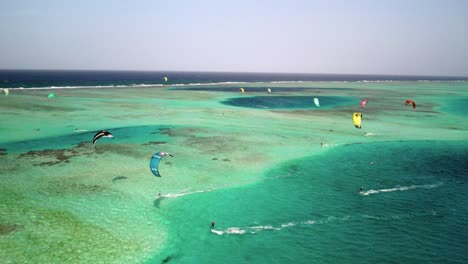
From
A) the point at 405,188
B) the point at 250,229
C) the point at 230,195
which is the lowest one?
the point at 250,229

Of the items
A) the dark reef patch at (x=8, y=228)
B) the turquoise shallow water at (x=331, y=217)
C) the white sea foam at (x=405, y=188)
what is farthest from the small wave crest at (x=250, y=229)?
the dark reef patch at (x=8, y=228)

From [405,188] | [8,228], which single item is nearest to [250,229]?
[8,228]

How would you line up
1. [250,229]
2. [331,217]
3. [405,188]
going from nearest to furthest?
[250,229]
[331,217]
[405,188]

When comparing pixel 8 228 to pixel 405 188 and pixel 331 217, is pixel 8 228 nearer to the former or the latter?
pixel 331 217

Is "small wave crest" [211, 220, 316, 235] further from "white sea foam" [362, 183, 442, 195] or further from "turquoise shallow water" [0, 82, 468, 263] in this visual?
"white sea foam" [362, 183, 442, 195]

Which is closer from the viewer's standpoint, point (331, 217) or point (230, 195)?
point (331, 217)

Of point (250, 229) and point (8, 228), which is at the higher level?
point (8, 228)

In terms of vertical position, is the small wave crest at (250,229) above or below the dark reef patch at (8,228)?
below

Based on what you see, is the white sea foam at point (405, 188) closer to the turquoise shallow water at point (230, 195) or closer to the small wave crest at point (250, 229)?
the turquoise shallow water at point (230, 195)

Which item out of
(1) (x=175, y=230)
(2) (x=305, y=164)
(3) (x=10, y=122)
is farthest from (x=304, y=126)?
(3) (x=10, y=122)

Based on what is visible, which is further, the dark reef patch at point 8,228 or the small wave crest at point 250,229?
the small wave crest at point 250,229
